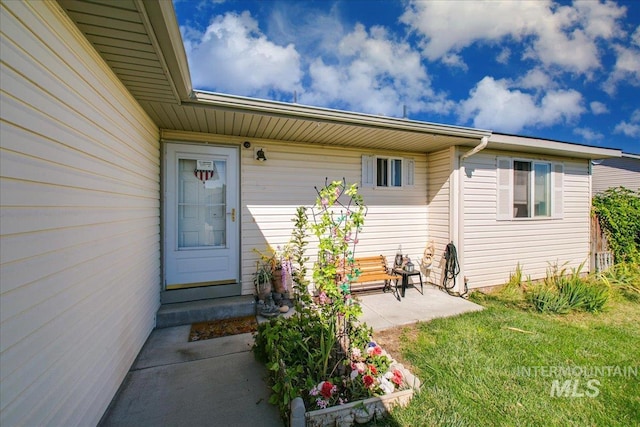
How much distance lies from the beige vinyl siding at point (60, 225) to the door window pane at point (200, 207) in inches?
54.8

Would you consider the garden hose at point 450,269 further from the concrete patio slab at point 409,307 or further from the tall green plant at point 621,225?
the tall green plant at point 621,225

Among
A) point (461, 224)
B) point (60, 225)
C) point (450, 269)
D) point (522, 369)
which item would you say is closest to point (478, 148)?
point (461, 224)

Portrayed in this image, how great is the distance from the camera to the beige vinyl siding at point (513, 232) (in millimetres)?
4922

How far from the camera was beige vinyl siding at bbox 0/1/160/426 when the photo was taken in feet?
3.78

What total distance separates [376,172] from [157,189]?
346cm

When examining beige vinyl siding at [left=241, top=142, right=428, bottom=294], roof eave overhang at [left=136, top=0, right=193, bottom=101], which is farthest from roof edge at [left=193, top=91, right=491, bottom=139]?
beige vinyl siding at [left=241, top=142, right=428, bottom=294]

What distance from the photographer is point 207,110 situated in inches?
121

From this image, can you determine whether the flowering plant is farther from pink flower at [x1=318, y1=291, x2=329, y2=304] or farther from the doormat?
the doormat

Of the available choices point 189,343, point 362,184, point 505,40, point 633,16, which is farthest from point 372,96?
point 189,343

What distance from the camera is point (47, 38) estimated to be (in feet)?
4.61

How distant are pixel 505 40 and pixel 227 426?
14.6 metres

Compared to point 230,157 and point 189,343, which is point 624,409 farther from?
point 230,157

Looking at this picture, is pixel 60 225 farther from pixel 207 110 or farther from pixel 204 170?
pixel 204 170

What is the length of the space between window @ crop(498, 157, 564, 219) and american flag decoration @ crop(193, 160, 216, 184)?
16.6 feet
